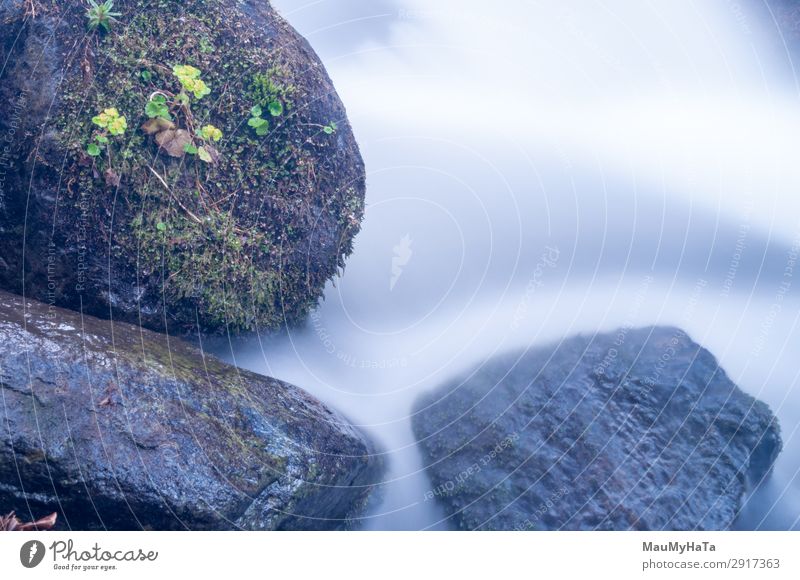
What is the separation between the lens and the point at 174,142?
2.79 m

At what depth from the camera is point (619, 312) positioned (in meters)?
3.42

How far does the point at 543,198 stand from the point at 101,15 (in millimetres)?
2548

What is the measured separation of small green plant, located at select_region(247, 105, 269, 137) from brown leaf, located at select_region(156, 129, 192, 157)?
331 mm

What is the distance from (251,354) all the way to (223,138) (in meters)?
1.12

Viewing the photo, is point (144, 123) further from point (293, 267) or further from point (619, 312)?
point (619, 312)

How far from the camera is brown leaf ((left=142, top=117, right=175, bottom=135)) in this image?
2.75 m

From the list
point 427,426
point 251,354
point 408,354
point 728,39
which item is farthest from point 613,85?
point 251,354

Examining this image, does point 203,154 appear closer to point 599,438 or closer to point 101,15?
point 101,15

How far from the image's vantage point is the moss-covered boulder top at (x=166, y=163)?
2686mm

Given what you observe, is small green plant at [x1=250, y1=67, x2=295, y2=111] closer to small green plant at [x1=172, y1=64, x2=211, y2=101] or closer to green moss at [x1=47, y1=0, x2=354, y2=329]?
green moss at [x1=47, y1=0, x2=354, y2=329]

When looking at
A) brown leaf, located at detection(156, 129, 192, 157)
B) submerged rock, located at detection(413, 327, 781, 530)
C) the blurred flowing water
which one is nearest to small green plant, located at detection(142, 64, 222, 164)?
brown leaf, located at detection(156, 129, 192, 157)

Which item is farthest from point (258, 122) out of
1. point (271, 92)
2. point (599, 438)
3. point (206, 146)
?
point (599, 438)

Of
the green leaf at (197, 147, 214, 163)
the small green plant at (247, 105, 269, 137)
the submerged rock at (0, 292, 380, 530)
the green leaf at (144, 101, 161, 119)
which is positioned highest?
the small green plant at (247, 105, 269, 137)

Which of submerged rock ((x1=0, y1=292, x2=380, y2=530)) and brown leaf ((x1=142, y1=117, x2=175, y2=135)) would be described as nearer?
submerged rock ((x1=0, y1=292, x2=380, y2=530))
